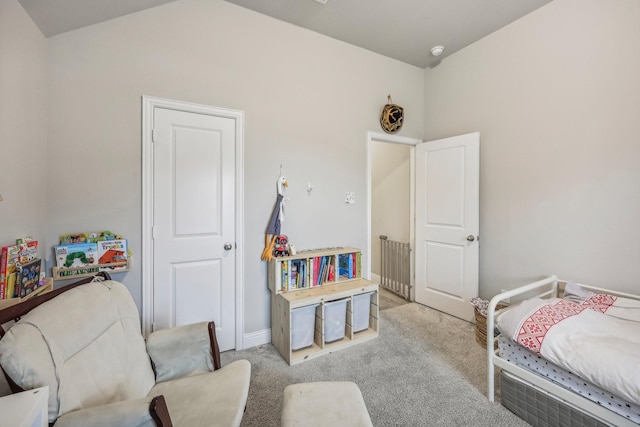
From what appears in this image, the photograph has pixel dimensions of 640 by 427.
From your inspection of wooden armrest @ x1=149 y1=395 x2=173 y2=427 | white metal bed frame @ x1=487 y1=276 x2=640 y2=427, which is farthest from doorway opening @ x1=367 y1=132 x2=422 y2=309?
wooden armrest @ x1=149 y1=395 x2=173 y2=427

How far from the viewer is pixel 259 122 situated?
2439mm

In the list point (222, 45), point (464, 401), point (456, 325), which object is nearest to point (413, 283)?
point (456, 325)

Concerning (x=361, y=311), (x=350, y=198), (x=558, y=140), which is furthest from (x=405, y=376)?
(x=558, y=140)

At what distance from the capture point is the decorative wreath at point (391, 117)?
3.09m

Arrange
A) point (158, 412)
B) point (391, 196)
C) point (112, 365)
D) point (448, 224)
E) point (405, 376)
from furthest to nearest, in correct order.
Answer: point (391, 196) < point (448, 224) < point (405, 376) < point (112, 365) < point (158, 412)

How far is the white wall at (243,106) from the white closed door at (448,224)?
57cm

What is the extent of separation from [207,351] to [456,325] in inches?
96.1

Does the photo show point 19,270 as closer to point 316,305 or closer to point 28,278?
point 28,278

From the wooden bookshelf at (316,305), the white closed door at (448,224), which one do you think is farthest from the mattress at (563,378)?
the white closed door at (448,224)

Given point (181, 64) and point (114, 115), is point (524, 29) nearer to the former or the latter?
point (181, 64)

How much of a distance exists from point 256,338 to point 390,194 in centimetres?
261

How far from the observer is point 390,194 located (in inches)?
156

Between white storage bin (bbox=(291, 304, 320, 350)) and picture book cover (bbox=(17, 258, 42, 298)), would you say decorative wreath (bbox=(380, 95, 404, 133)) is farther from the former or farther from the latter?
picture book cover (bbox=(17, 258, 42, 298))

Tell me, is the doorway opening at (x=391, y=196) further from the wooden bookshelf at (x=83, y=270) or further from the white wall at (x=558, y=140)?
the wooden bookshelf at (x=83, y=270)
